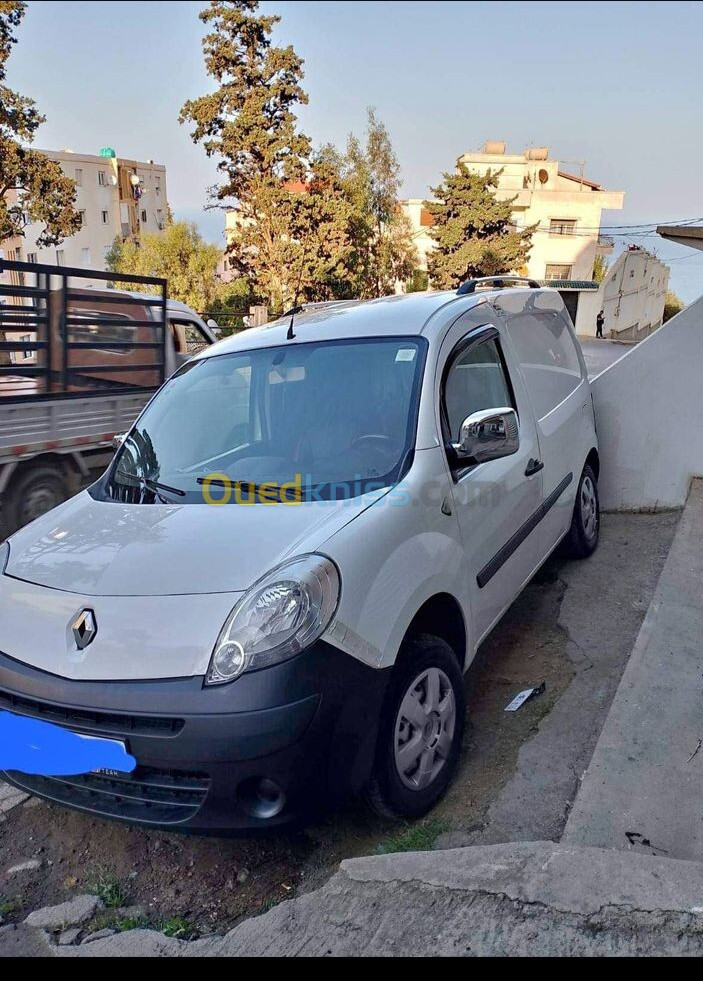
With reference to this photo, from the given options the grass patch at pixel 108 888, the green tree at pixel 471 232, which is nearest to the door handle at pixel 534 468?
the grass patch at pixel 108 888

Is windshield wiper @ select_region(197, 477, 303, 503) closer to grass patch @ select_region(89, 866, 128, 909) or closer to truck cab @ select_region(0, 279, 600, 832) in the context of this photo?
truck cab @ select_region(0, 279, 600, 832)

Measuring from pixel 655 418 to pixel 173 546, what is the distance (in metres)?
4.52

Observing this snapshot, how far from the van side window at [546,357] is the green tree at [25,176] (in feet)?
65.7

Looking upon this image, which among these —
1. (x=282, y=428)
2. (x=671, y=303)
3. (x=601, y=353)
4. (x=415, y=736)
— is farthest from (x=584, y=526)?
(x=671, y=303)

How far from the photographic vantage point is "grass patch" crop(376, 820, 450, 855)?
248 centimetres

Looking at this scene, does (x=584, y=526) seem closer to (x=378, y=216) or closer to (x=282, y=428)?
(x=282, y=428)

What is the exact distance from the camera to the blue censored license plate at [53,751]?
2225 mm

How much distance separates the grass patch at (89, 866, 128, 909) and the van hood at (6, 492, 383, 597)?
103cm

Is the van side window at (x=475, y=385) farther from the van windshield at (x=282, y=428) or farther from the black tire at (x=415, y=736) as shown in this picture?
the black tire at (x=415, y=736)

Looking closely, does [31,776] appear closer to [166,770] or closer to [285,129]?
[166,770]

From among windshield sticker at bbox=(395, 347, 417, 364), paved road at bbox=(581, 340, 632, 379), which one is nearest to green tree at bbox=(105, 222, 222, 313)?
paved road at bbox=(581, 340, 632, 379)

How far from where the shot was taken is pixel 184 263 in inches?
1341

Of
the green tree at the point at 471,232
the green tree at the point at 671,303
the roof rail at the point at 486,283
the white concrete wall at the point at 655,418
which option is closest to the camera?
the roof rail at the point at 486,283
